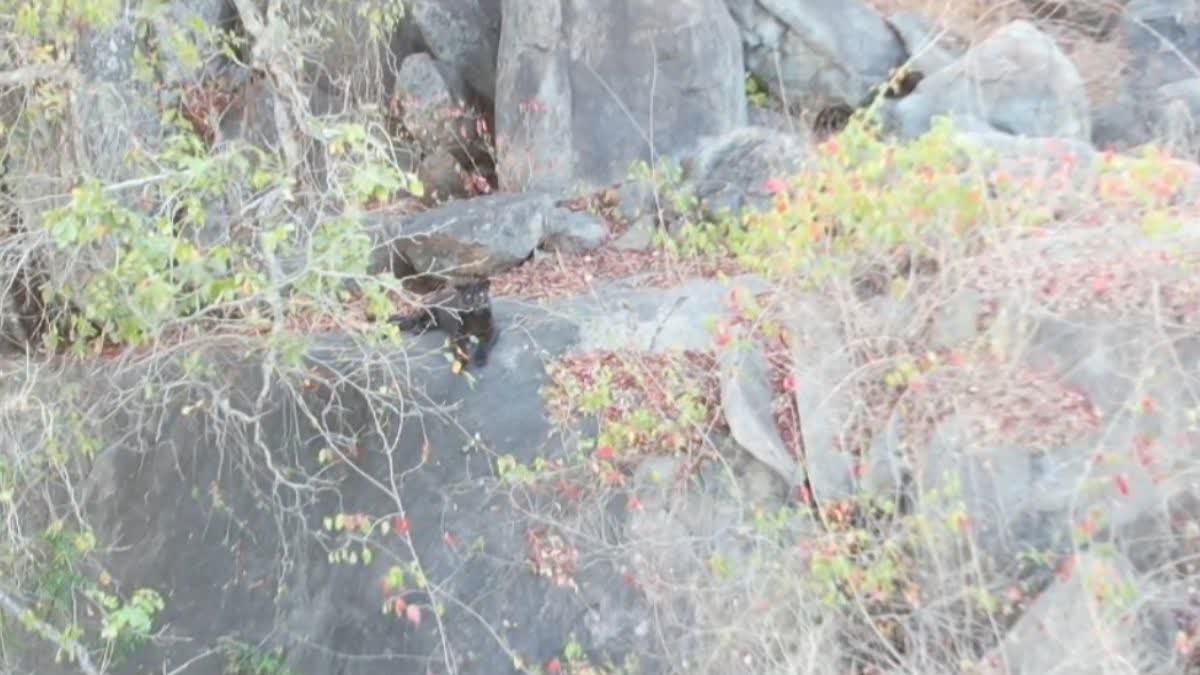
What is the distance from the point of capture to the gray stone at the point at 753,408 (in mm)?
6855

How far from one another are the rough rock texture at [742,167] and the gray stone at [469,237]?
122cm

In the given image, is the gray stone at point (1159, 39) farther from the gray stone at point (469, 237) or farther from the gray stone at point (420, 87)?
the gray stone at point (420, 87)

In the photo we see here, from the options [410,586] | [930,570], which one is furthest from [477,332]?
[930,570]

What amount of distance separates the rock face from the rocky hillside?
1.50ft

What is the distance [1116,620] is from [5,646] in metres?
5.87

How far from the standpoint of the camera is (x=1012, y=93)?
9.76 meters

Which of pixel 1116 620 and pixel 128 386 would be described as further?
pixel 128 386

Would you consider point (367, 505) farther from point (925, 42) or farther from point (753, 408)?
point (925, 42)

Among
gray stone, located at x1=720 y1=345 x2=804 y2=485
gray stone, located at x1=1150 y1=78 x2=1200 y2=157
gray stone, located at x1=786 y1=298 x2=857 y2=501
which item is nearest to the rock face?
gray stone, located at x1=1150 y1=78 x2=1200 y2=157

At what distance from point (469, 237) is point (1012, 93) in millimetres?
3942

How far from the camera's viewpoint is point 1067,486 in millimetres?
5746

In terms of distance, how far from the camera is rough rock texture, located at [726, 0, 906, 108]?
1088cm

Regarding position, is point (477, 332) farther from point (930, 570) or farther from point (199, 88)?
point (930, 570)

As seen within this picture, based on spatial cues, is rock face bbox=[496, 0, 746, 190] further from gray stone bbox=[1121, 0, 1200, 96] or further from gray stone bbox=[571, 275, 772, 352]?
gray stone bbox=[1121, 0, 1200, 96]
